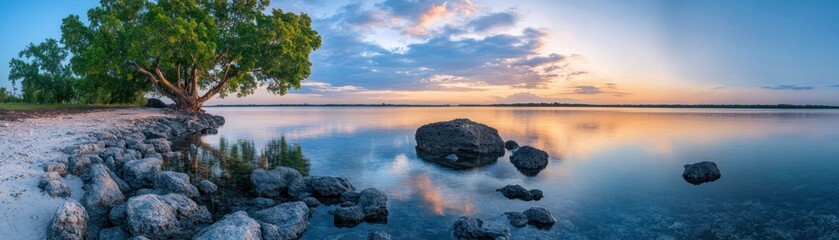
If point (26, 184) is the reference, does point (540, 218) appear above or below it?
below

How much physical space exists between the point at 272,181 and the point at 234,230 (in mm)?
5275

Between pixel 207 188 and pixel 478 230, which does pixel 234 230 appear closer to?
pixel 478 230

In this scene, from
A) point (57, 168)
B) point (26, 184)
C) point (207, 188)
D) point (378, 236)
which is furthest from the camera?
point (207, 188)

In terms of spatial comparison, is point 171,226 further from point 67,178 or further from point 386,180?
point 386,180

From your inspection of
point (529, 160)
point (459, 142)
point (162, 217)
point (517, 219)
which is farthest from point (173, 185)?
point (459, 142)

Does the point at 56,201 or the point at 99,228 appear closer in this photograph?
the point at 99,228

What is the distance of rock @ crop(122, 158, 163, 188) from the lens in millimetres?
12484

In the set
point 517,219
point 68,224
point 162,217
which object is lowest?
point 517,219

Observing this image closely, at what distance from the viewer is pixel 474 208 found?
1162cm

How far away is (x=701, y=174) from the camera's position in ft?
51.0

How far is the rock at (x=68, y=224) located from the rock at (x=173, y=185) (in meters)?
3.21

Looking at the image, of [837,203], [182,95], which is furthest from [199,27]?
[837,203]

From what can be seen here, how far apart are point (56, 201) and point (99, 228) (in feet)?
5.28

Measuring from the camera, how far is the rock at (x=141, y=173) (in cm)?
1248
